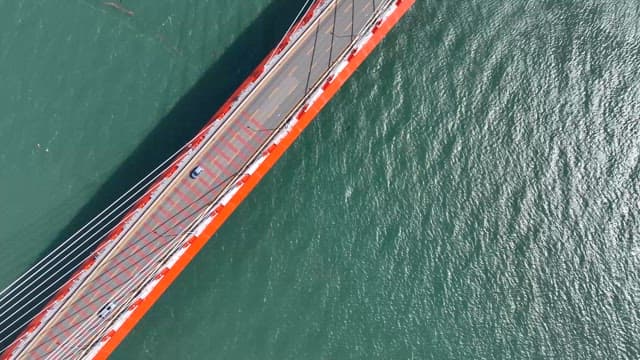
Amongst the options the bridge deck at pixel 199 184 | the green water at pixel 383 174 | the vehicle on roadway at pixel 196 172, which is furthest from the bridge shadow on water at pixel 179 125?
the vehicle on roadway at pixel 196 172

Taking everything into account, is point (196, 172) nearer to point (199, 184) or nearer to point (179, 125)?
point (199, 184)

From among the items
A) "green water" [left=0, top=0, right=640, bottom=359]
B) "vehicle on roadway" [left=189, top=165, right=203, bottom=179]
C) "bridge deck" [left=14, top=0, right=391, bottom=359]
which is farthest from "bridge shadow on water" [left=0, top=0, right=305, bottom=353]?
"vehicle on roadway" [left=189, top=165, right=203, bottom=179]

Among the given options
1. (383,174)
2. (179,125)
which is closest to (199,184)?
(179,125)

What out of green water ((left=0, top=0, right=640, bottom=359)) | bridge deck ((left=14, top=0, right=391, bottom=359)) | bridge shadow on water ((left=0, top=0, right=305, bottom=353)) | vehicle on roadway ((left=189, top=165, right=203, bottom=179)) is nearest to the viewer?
bridge deck ((left=14, top=0, right=391, bottom=359))

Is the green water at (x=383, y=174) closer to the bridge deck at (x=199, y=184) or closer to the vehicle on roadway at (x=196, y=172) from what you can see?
the bridge deck at (x=199, y=184)

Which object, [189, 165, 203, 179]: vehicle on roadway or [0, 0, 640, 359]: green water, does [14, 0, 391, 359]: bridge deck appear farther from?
[0, 0, 640, 359]: green water

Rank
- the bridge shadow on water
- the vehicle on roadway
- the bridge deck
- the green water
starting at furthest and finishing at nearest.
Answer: the green water
the bridge shadow on water
the vehicle on roadway
the bridge deck
